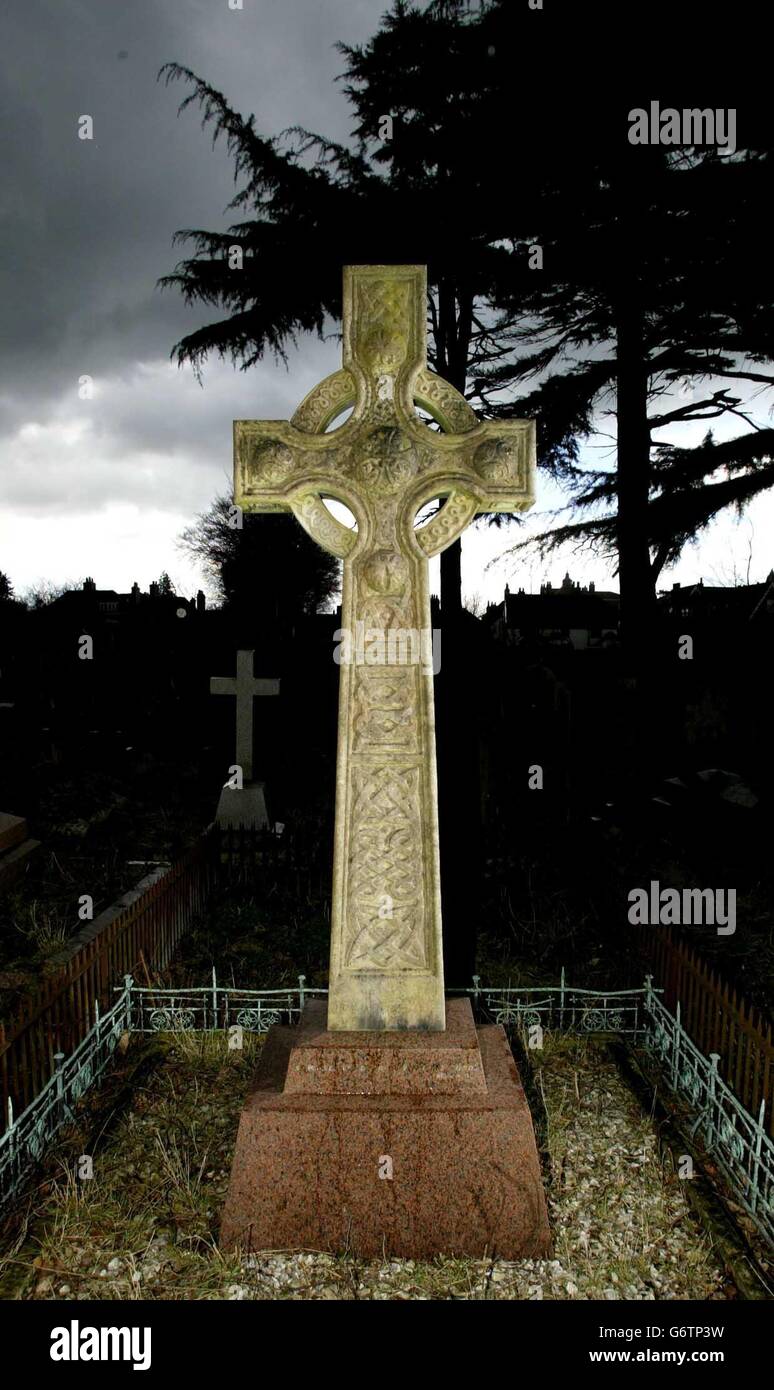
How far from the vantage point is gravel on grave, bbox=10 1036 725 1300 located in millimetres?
2713

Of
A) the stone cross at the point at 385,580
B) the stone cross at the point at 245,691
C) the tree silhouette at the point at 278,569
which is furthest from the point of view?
the tree silhouette at the point at 278,569

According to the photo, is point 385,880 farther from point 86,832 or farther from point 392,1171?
point 86,832

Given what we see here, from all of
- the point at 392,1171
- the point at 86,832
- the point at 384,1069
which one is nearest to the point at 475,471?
the point at 384,1069

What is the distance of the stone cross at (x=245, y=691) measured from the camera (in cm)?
907

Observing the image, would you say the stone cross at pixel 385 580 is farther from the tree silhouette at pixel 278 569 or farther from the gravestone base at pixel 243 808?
the tree silhouette at pixel 278 569

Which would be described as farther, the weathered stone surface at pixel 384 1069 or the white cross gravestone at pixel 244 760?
the white cross gravestone at pixel 244 760

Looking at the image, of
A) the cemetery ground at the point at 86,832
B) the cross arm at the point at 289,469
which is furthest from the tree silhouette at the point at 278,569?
the cross arm at the point at 289,469

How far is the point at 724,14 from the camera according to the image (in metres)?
7.65

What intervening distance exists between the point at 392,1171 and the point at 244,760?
6.59 meters

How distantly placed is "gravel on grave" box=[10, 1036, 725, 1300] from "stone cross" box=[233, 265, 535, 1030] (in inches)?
33.7

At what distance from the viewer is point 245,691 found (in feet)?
29.8

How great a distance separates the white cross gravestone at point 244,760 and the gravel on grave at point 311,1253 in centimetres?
510

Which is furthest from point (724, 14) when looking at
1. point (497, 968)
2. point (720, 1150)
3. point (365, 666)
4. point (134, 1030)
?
point (134, 1030)

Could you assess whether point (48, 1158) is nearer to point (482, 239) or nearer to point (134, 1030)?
point (134, 1030)
